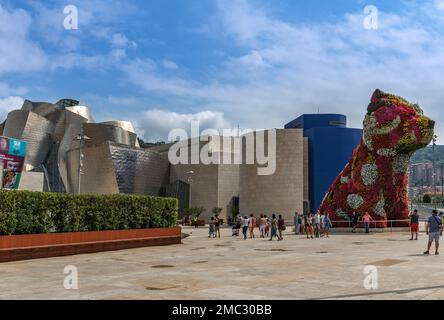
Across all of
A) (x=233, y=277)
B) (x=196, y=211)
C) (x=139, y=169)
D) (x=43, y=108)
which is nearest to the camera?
(x=233, y=277)

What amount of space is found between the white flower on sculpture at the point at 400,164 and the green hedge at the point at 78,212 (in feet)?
45.4

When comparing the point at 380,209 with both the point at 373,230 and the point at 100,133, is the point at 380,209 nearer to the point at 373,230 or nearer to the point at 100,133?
the point at 373,230

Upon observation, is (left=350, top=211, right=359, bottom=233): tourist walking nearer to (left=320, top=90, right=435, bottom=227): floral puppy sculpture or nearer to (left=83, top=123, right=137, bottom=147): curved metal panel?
(left=320, top=90, right=435, bottom=227): floral puppy sculpture

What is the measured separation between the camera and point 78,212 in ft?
60.8

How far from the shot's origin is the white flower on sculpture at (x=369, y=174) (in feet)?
95.0

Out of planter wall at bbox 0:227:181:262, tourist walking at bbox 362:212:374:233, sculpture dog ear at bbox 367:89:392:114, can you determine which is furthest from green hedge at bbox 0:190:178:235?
sculpture dog ear at bbox 367:89:392:114

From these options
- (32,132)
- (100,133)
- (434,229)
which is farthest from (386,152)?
(32,132)

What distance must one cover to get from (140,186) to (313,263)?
182 ft

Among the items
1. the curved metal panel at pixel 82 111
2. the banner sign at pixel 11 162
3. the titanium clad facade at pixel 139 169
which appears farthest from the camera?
the curved metal panel at pixel 82 111

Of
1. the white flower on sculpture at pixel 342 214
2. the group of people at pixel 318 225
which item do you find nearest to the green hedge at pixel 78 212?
the group of people at pixel 318 225

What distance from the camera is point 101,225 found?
19719 mm

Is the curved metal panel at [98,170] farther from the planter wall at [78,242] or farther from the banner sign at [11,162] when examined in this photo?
the planter wall at [78,242]

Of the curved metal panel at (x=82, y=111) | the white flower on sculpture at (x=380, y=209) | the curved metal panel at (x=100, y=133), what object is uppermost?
the curved metal panel at (x=82, y=111)

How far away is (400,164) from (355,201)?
3518 millimetres
